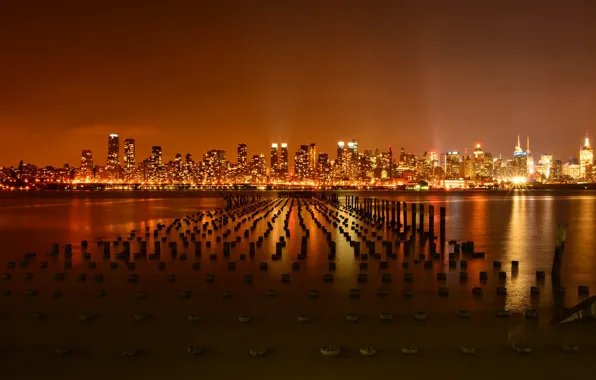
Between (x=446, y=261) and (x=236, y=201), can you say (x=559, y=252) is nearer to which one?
(x=446, y=261)

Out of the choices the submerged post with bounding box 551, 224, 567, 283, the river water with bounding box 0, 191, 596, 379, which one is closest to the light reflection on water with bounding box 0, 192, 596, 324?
the river water with bounding box 0, 191, 596, 379

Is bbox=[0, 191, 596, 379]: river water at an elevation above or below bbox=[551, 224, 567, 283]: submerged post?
below

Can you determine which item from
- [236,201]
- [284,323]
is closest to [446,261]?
[284,323]

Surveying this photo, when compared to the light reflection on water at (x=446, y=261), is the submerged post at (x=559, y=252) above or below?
above

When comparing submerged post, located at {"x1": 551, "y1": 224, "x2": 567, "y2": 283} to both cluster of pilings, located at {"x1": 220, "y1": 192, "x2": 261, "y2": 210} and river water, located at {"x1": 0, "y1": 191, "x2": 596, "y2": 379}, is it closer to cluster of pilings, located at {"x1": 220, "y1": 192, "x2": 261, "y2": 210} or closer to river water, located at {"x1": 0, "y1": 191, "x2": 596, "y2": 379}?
river water, located at {"x1": 0, "y1": 191, "x2": 596, "y2": 379}

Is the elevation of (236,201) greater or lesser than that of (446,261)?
greater

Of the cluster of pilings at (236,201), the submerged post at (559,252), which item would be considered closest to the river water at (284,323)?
the submerged post at (559,252)

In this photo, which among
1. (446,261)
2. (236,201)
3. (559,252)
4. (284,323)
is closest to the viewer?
(284,323)

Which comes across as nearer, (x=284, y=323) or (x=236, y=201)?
(x=284, y=323)

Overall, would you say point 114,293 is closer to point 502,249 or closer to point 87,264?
point 87,264

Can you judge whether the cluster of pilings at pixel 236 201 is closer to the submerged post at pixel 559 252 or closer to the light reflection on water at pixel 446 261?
the light reflection on water at pixel 446 261

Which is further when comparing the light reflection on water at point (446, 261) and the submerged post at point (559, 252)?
the submerged post at point (559, 252)

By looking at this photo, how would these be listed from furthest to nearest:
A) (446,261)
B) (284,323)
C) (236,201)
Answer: (236,201) → (446,261) → (284,323)

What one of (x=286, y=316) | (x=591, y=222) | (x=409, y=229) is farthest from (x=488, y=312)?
(x=591, y=222)
